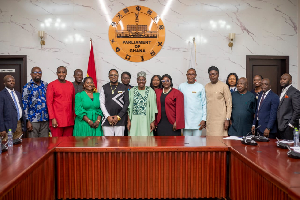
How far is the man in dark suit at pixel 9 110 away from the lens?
3.36 metres

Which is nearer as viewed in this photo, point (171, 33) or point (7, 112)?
point (7, 112)

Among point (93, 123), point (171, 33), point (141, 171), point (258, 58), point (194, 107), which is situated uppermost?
point (171, 33)

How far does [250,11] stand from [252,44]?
708mm

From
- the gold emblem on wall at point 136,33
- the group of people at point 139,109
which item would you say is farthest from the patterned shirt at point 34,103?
the gold emblem on wall at point 136,33

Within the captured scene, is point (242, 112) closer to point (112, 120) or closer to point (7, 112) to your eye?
point (112, 120)

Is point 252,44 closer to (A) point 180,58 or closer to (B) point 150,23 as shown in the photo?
(A) point 180,58

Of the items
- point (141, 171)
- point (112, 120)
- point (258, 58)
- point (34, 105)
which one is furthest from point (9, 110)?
point (258, 58)

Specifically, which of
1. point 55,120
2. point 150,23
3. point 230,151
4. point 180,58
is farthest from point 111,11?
point 230,151

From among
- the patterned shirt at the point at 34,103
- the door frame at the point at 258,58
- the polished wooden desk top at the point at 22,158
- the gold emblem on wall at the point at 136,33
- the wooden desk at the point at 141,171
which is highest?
the gold emblem on wall at the point at 136,33

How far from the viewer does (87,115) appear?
3.65m

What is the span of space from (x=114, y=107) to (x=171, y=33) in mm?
2391

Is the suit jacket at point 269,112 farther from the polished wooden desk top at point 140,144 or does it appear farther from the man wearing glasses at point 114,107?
the man wearing glasses at point 114,107

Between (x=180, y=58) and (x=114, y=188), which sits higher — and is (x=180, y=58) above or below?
above

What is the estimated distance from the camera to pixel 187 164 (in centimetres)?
237
